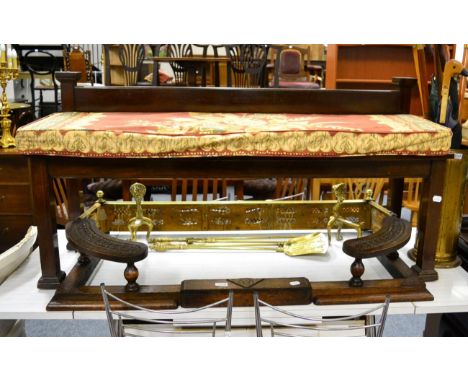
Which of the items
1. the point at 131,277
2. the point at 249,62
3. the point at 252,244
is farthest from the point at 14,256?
the point at 249,62

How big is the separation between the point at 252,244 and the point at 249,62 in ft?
8.42

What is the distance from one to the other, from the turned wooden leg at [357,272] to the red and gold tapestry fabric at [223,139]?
31cm

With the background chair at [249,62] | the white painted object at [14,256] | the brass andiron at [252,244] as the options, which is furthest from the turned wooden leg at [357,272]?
the background chair at [249,62]

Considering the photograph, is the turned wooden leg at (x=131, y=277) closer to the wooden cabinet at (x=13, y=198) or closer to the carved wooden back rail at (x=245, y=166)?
the carved wooden back rail at (x=245, y=166)

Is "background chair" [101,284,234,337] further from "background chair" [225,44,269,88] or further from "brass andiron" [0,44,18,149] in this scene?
"background chair" [225,44,269,88]

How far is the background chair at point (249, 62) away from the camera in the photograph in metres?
3.96

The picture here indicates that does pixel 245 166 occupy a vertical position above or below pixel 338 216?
above

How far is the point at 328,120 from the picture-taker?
1466 millimetres

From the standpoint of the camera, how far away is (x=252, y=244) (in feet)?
5.66

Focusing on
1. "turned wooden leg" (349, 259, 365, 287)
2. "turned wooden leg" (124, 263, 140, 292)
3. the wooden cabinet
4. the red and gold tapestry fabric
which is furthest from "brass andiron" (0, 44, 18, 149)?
"turned wooden leg" (349, 259, 365, 287)

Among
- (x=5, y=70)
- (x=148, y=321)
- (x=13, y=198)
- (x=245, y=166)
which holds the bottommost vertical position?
(x=13, y=198)

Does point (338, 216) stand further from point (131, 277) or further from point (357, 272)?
point (131, 277)

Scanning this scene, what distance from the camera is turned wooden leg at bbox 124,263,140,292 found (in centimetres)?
137

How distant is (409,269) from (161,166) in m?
0.81
